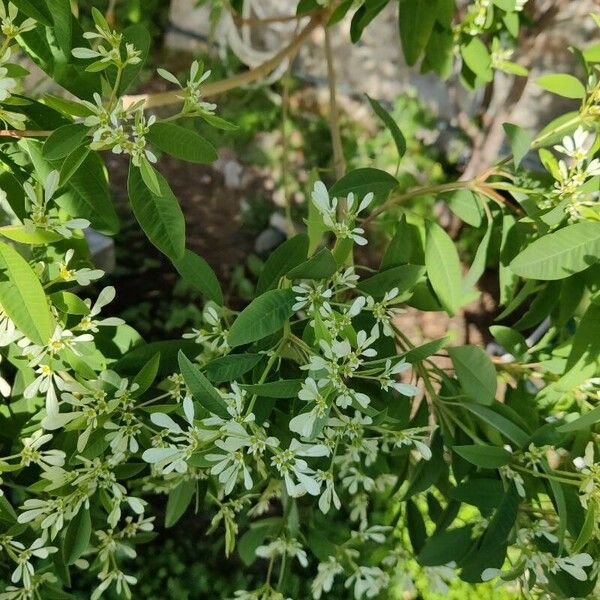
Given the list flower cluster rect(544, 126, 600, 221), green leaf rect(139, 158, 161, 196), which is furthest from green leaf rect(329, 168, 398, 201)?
green leaf rect(139, 158, 161, 196)

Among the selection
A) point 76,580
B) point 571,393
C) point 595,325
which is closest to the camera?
point 595,325

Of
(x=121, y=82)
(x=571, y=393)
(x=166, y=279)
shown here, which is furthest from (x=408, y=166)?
(x=121, y=82)

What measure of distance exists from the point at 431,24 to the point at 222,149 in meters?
1.52

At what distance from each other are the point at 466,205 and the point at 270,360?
483mm

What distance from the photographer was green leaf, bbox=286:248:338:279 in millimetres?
729

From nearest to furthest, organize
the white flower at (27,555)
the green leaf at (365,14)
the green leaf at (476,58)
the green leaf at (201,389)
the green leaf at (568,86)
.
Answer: the green leaf at (201,389) < the white flower at (27,555) < the green leaf at (568,86) < the green leaf at (365,14) < the green leaf at (476,58)

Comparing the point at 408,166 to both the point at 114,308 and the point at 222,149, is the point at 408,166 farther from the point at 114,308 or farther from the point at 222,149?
the point at 114,308

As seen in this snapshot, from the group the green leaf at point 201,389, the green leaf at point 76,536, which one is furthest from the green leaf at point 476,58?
the green leaf at point 76,536

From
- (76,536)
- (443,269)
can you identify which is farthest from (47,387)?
(443,269)

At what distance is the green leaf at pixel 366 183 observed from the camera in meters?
0.96

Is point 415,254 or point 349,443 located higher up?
point 415,254

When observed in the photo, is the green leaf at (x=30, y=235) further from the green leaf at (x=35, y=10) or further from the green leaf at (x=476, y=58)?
the green leaf at (x=476, y=58)

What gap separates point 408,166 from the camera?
2.55 meters

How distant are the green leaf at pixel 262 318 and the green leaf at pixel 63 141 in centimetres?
25
